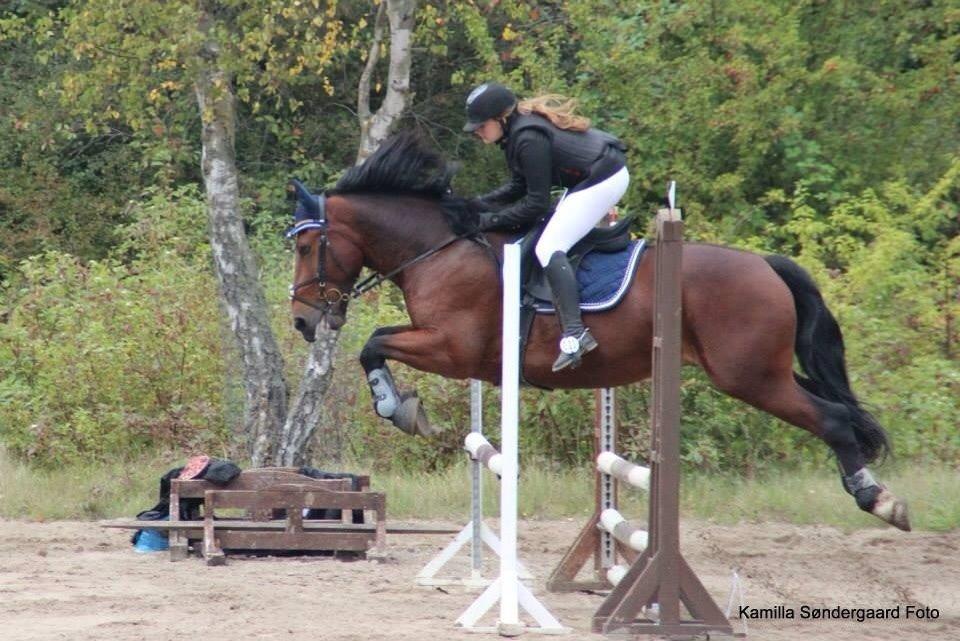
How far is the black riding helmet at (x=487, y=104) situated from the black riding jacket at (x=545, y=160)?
4.1 inches

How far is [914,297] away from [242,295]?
517 centimetres

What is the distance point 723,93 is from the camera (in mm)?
14047

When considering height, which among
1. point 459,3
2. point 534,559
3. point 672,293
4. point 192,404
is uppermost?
point 459,3

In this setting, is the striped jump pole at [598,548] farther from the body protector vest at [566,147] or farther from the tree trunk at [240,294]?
the tree trunk at [240,294]

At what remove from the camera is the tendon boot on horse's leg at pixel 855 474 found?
5.99 metres

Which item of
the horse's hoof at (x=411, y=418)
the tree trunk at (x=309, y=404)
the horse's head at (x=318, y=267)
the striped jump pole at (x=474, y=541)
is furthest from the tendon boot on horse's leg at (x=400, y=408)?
the tree trunk at (x=309, y=404)

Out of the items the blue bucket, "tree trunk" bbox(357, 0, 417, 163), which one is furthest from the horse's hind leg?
"tree trunk" bbox(357, 0, 417, 163)

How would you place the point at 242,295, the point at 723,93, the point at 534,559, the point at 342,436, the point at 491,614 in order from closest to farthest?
1. the point at 491,614
2. the point at 534,559
3. the point at 242,295
4. the point at 342,436
5. the point at 723,93

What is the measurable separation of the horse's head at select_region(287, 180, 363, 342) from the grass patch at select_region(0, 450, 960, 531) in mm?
2448

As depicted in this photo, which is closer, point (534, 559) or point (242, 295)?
point (534, 559)

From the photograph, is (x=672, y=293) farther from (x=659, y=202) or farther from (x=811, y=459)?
(x=659, y=202)

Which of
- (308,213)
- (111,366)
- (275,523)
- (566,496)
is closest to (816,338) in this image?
(308,213)

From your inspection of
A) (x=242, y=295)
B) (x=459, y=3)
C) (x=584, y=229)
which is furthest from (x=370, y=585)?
(x=459, y=3)

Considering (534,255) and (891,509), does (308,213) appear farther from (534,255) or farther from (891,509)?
(891,509)
